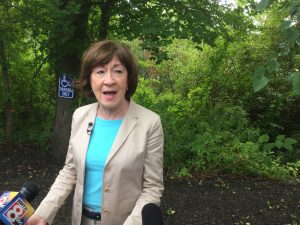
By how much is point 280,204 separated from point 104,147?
11.2 feet

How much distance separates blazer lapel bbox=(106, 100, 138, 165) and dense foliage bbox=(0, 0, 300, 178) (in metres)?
2.16

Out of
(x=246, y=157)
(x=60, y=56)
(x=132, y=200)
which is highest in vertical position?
(x=60, y=56)

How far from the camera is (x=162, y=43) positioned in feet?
14.4

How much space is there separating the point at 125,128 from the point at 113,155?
0.54 ft

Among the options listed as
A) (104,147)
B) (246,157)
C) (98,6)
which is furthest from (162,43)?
(104,147)

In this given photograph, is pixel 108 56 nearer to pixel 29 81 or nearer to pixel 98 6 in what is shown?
pixel 98 6

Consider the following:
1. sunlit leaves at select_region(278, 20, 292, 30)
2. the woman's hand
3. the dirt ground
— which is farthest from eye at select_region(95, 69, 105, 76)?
the dirt ground

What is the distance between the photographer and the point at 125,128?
6.52ft

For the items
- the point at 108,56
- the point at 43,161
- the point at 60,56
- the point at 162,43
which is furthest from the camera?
the point at 43,161

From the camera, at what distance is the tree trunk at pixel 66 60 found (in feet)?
16.2

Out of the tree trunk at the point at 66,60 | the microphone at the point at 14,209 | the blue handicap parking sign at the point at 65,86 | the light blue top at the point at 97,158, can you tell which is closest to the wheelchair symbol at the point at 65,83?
the blue handicap parking sign at the point at 65,86

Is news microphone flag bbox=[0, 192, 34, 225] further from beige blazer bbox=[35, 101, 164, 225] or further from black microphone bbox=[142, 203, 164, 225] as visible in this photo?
black microphone bbox=[142, 203, 164, 225]

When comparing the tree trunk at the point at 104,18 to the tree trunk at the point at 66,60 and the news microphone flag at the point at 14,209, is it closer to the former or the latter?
the tree trunk at the point at 66,60

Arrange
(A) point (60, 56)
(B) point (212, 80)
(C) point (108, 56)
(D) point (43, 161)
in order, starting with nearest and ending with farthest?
(C) point (108, 56)
(A) point (60, 56)
(D) point (43, 161)
(B) point (212, 80)
